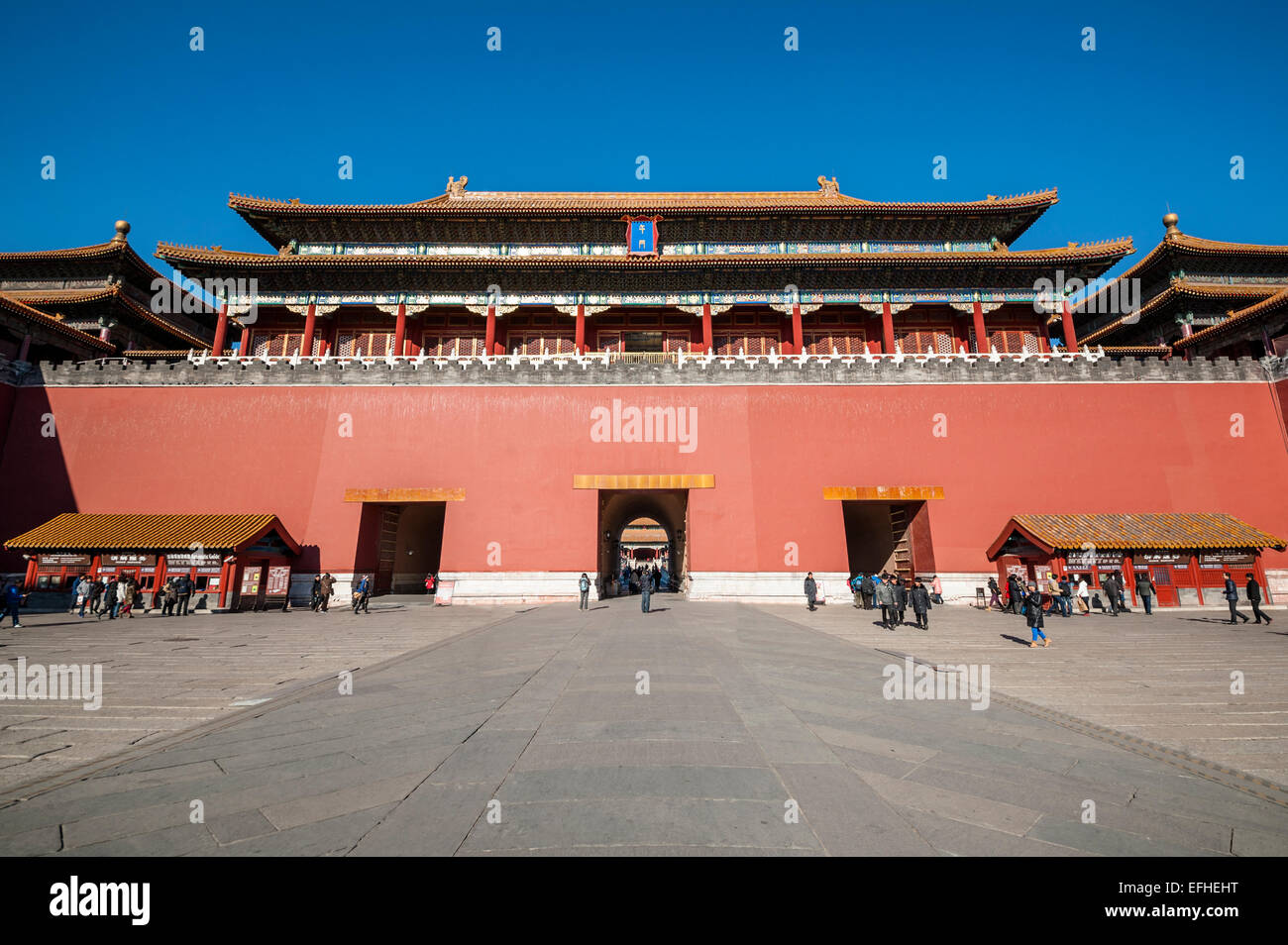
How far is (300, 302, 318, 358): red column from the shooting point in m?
21.2

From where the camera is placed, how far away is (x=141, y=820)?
2.70m

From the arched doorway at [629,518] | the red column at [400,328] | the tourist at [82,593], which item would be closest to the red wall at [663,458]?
the arched doorway at [629,518]

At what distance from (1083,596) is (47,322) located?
103ft

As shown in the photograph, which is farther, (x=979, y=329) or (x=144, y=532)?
(x=979, y=329)

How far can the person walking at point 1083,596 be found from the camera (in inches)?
518

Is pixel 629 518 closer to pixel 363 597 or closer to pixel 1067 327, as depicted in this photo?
pixel 363 597

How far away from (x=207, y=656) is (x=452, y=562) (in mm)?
7899

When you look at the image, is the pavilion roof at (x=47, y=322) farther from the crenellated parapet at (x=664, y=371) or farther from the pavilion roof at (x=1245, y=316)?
the pavilion roof at (x=1245, y=316)

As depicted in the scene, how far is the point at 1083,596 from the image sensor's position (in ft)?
43.8

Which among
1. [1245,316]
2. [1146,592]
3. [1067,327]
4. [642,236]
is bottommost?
[1146,592]

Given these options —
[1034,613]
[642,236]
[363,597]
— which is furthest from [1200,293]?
[363,597]

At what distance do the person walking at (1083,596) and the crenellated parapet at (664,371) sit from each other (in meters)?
6.17

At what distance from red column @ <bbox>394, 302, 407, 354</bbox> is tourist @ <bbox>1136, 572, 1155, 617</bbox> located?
24.1m
